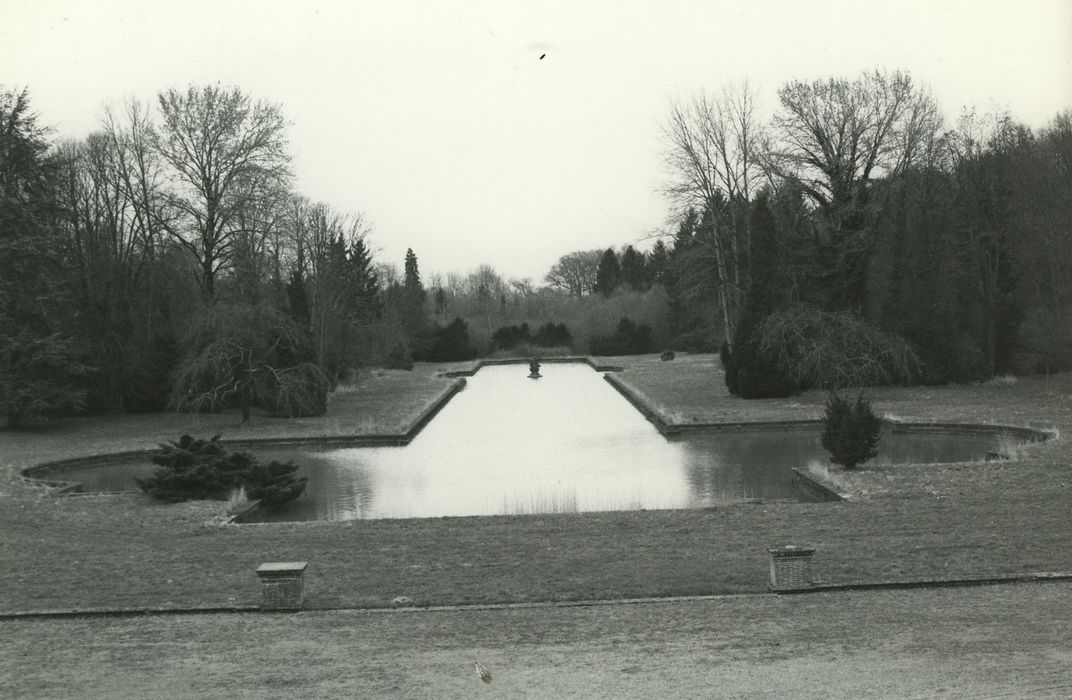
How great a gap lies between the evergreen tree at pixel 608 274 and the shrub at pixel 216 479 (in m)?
84.2

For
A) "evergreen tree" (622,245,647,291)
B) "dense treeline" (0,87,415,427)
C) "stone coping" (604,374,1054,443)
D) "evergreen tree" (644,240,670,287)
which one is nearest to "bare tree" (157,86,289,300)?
"dense treeline" (0,87,415,427)

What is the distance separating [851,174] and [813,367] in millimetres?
8114

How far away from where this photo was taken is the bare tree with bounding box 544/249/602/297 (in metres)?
113

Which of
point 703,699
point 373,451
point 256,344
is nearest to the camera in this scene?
point 703,699

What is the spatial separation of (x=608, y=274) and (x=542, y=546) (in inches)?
3594

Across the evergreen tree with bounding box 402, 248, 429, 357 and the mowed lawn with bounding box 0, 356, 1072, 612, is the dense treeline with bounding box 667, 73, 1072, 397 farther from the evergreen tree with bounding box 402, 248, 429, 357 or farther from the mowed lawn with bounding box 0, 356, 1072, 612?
the evergreen tree with bounding box 402, 248, 429, 357

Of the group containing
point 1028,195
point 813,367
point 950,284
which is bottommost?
point 813,367

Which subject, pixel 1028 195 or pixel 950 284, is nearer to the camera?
pixel 1028 195

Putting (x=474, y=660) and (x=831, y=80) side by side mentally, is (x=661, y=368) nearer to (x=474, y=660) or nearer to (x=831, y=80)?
(x=831, y=80)

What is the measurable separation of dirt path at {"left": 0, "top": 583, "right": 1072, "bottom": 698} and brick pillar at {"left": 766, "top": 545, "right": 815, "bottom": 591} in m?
0.24

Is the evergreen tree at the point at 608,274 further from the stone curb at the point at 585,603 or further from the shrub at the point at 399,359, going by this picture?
the stone curb at the point at 585,603

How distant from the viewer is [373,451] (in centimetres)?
2308

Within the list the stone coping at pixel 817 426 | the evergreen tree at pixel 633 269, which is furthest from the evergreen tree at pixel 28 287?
the evergreen tree at pixel 633 269

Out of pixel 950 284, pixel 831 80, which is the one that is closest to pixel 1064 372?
pixel 950 284
